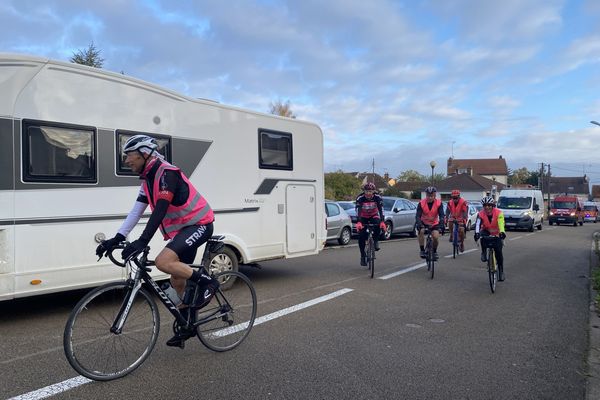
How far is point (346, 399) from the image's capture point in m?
3.88

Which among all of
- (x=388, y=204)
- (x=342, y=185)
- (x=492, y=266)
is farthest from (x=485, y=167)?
(x=492, y=266)

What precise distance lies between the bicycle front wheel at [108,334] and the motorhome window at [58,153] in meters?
2.48

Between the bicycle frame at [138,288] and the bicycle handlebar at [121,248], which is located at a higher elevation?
the bicycle handlebar at [121,248]

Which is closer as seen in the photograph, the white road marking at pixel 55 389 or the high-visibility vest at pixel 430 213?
the white road marking at pixel 55 389

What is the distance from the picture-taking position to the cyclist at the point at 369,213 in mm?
9984

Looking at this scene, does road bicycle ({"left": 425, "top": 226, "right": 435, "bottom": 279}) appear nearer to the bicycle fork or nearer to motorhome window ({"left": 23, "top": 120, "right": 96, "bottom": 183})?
motorhome window ({"left": 23, "top": 120, "right": 96, "bottom": 183})

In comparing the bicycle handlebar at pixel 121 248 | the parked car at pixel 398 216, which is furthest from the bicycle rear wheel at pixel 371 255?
the parked car at pixel 398 216

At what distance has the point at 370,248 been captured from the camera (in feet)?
31.9

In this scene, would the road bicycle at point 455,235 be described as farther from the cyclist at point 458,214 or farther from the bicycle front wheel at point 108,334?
the bicycle front wheel at point 108,334

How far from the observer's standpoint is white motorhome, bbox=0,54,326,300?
5645 millimetres

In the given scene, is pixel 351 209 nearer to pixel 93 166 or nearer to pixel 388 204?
pixel 388 204

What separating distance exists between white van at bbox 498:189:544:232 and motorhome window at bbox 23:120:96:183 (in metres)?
24.0

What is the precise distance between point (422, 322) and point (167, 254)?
3.56 metres

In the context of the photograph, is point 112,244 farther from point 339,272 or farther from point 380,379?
point 339,272
